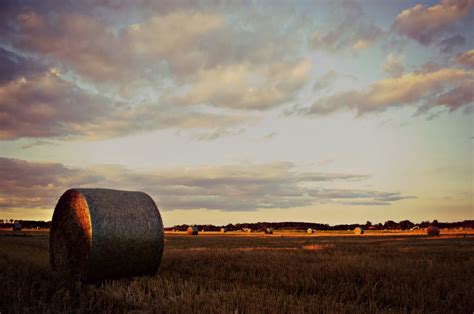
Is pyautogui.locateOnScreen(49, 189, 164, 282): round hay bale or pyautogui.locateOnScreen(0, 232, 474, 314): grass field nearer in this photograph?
pyautogui.locateOnScreen(0, 232, 474, 314): grass field

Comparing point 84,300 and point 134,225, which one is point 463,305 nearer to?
point 84,300

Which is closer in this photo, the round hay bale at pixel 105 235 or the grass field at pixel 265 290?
the grass field at pixel 265 290

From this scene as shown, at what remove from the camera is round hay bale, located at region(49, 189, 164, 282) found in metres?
8.95

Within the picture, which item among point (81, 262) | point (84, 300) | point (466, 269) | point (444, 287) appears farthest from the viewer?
point (466, 269)

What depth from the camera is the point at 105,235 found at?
29.5 feet

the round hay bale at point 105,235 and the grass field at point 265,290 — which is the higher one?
the round hay bale at point 105,235

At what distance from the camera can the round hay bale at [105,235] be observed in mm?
8953

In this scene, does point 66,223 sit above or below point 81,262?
above

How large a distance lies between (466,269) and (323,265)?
3462mm

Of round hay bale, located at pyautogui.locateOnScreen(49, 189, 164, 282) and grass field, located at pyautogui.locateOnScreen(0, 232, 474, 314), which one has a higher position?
round hay bale, located at pyautogui.locateOnScreen(49, 189, 164, 282)

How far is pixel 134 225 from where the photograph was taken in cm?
952

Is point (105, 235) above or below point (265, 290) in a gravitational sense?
above

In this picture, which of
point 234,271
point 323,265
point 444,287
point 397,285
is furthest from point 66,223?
point 444,287

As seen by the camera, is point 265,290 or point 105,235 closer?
point 265,290
